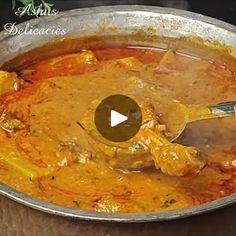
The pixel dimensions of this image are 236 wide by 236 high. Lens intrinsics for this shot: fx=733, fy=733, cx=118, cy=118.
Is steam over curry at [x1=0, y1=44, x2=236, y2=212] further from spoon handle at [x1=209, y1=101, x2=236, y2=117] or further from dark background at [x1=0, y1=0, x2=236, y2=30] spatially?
dark background at [x1=0, y1=0, x2=236, y2=30]

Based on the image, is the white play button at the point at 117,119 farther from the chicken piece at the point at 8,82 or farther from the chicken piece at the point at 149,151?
the chicken piece at the point at 8,82

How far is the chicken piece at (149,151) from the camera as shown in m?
2.16

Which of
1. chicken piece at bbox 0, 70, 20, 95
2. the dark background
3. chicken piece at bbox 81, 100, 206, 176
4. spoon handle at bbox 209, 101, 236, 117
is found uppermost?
the dark background

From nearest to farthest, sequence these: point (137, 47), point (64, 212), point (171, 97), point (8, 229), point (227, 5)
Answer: point (64, 212) < point (8, 229) < point (171, 97) < point (137, 47) < point (227, 5)

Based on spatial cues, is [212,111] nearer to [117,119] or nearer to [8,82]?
[117,119]

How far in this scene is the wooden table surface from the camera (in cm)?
193

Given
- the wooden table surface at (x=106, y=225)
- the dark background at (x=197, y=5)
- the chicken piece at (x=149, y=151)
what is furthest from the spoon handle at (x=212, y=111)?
the dark background at (x=197, y=5)

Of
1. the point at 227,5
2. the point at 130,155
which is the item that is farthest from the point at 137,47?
the point at 227,5

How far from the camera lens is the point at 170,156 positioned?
2166 mm

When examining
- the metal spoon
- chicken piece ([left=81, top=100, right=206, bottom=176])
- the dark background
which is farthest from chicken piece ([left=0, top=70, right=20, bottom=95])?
the dark background

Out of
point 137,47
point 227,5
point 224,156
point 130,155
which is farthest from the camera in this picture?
point 227,5

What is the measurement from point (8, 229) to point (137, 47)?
112cm

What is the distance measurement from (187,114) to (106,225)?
0.65 meters

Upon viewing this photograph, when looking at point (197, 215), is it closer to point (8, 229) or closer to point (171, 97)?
point (8, 229)
